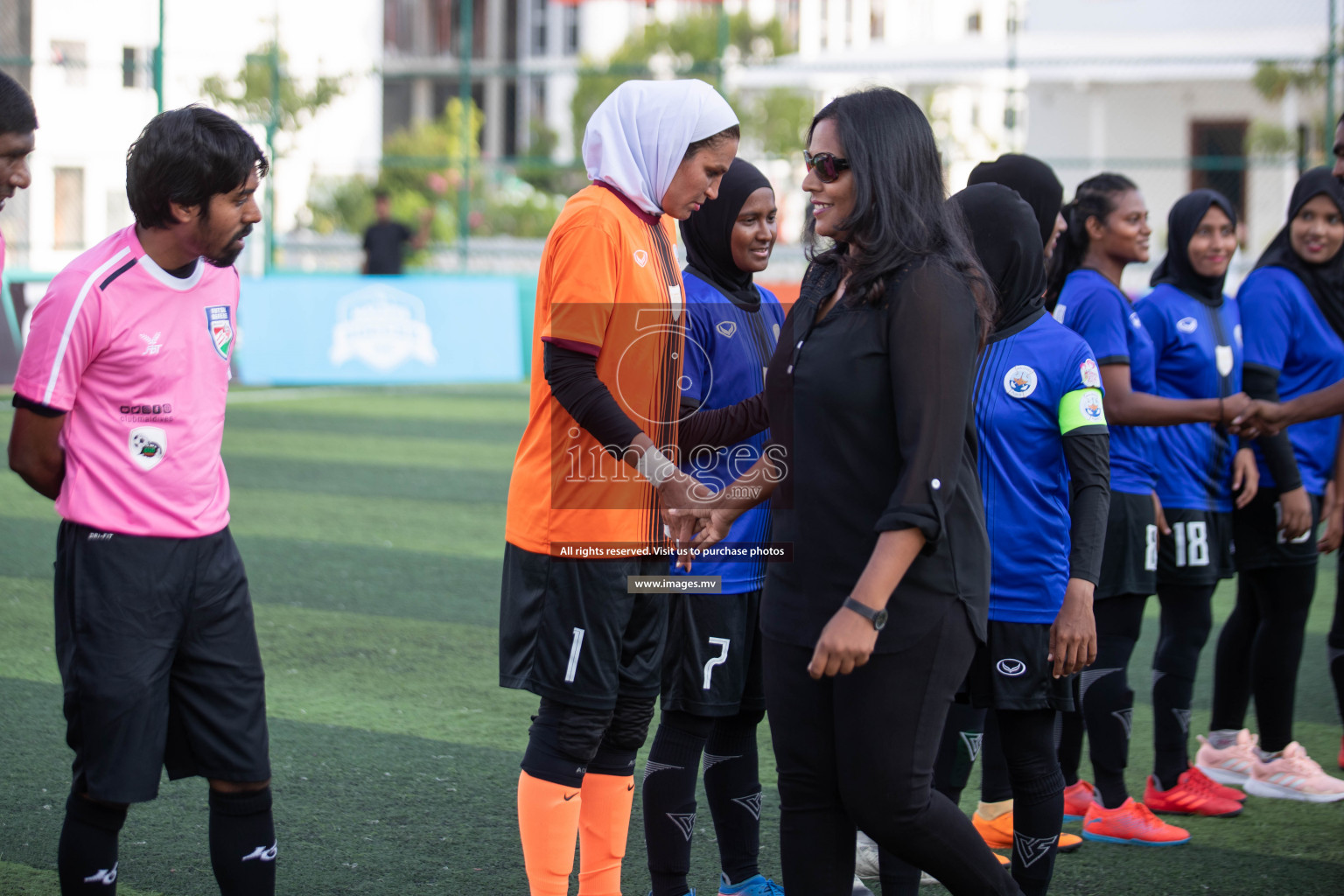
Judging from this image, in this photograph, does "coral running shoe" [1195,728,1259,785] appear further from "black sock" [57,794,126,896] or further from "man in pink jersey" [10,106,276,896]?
"black sock" [57,794,126,896]

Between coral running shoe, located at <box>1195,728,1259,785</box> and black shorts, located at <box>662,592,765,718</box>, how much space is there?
2043 mm

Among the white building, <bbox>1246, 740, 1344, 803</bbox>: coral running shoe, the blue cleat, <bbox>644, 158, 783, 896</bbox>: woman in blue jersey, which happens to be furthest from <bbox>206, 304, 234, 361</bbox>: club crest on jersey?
the white building

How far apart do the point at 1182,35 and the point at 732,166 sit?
24.4 meters

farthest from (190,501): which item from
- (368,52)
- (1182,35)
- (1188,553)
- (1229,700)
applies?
(368,52)

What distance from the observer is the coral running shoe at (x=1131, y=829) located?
13.2 feet

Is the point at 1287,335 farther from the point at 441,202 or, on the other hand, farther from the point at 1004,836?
the point at 441,202

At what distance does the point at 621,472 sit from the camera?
3.06 m

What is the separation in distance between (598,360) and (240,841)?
1.28 metres

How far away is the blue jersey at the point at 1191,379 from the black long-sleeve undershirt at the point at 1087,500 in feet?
3.96

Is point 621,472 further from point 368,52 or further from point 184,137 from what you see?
point 368,52

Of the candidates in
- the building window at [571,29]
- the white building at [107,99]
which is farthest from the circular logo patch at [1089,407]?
the building window at [571,29]

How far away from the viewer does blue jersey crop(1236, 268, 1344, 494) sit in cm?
451

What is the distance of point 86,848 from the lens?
110 inches

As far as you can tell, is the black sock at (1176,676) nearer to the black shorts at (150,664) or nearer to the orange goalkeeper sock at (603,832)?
the orange goalkeeper sock at (603,832)
